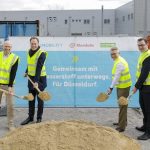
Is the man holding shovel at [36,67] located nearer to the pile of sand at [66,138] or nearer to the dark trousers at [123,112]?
the dark trousers at [123,112]

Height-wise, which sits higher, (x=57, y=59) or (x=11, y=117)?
(x=57, y=59)

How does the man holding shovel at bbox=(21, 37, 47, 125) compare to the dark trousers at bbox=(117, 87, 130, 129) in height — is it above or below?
above

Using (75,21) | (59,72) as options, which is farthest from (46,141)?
(75,21)

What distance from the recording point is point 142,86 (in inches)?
325

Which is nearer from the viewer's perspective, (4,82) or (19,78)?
(4,82)

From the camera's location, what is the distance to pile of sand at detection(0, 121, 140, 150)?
4910 millimetres

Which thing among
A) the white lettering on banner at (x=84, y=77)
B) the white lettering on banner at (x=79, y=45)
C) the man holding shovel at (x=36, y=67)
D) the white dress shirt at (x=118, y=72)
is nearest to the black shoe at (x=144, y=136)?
the white dress shirt at (x=118, y=72)

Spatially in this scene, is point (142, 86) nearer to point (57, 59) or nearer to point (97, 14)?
point (57, 59)

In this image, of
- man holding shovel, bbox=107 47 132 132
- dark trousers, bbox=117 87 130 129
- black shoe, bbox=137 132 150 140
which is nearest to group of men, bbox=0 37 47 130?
man holding shovel, bbox=107 47 132 132

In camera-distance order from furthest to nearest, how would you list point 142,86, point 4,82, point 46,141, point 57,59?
1. point 57,59
2. point 4,82
3. point 142,86
4. point 46,141

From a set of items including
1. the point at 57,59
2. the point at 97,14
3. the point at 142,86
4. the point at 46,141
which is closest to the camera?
the point at 46,141

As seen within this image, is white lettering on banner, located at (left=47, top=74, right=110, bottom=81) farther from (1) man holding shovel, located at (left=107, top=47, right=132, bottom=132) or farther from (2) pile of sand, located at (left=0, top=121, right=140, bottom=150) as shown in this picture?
(2) pile of sand, located at (left=0, top=121, right=140, bottom=150)

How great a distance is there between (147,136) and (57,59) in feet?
11.9

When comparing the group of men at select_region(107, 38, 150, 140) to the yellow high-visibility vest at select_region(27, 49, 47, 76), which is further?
the yellow high-visibility vest at select_region(27, 49, 47, 76)
